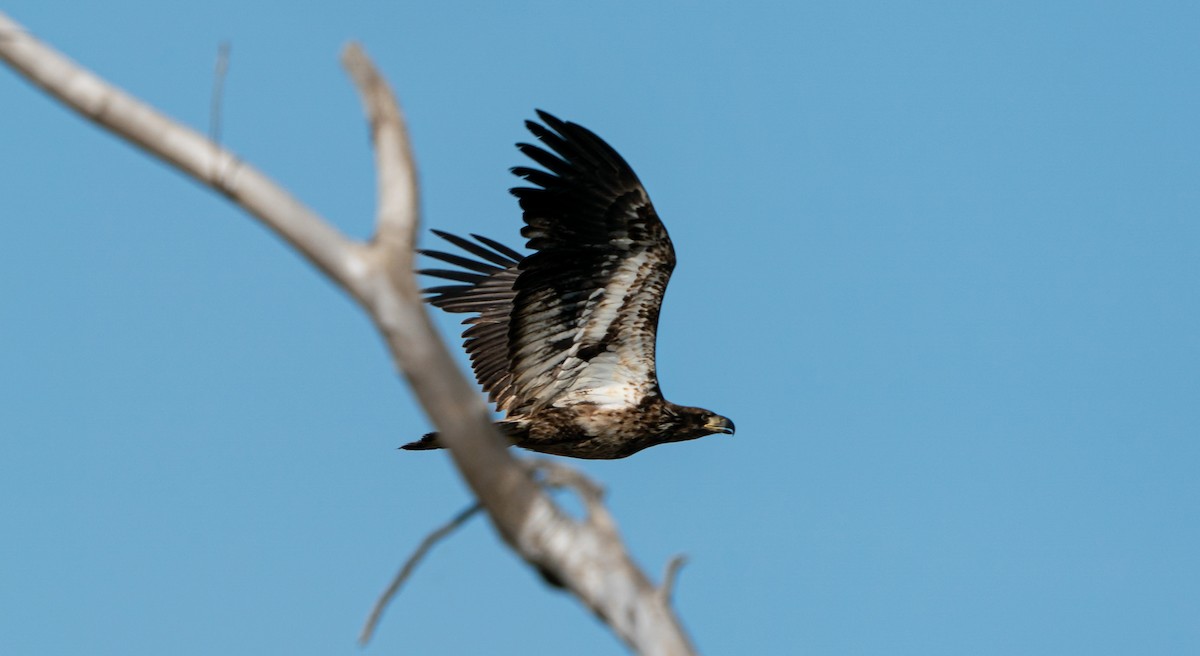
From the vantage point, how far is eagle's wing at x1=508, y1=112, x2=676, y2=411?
9945 mm

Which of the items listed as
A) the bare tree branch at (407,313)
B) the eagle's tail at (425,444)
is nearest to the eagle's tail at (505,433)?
the eagle's tail at (425,444)

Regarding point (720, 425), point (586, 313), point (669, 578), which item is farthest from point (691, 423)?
point (669, 578)

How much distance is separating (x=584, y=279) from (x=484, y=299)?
2.88m

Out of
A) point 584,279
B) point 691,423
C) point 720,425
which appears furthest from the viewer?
point 720,425

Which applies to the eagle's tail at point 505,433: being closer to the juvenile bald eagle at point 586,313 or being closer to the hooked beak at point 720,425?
the juvenile bald eagle at point 586,313

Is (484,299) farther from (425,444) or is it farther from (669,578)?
(669,578)

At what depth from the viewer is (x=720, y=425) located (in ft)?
38.7

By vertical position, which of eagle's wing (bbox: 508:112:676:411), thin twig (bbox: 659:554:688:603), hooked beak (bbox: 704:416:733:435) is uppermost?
eagle's wing (bbox: 508:112:676:411)

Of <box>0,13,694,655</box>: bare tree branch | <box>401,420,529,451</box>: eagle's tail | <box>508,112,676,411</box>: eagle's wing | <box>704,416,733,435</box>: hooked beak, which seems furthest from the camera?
<box>704,416,733,435</box>: hooked beak

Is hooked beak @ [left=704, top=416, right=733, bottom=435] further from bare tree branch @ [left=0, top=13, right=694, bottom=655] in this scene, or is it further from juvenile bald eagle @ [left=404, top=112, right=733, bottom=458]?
bare tree branch @ [left=0, top=13, right=694, bottom=655]

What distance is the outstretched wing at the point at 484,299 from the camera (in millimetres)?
12398

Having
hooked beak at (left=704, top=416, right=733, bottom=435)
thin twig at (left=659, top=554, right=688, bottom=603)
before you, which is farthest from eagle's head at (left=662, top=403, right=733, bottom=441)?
thin twig at (left=659, top=554, right=688, bottom=603)

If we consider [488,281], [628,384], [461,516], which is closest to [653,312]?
[628,384]

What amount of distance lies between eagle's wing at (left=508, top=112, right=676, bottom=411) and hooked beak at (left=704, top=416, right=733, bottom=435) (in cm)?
82
